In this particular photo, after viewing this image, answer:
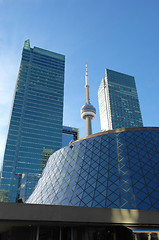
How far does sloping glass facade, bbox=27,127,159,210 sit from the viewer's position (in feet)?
84.8

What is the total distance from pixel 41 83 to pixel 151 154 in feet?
375

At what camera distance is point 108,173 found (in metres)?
29.9

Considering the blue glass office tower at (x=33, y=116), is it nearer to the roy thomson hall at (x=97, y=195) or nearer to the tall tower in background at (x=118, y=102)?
the tall tower in background at (x=118, y=102)

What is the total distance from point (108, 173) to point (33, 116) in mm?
98282

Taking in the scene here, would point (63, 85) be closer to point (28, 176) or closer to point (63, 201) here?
point (28, 176)

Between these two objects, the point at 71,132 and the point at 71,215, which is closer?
the point at 71,215

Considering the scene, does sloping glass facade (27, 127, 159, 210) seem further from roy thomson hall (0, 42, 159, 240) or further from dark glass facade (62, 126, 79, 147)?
dark glass facade (62, 126, 79, 147)

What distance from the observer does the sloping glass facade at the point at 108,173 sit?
25844 mm

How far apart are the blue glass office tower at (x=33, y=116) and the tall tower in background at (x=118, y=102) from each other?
40.1 meters

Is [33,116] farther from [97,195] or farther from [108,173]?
[97,195]

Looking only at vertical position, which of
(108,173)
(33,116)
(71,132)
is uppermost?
(71,132)

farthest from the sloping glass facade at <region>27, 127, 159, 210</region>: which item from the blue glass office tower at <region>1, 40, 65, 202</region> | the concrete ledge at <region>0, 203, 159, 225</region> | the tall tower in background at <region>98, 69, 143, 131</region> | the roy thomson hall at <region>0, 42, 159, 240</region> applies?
the tall tower in background at <region>98, 69, 143, 131</region>

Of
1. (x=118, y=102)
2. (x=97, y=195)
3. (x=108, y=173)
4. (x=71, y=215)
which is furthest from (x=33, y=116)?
(x=71, y=215)

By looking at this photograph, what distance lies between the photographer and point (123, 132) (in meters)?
36.1
